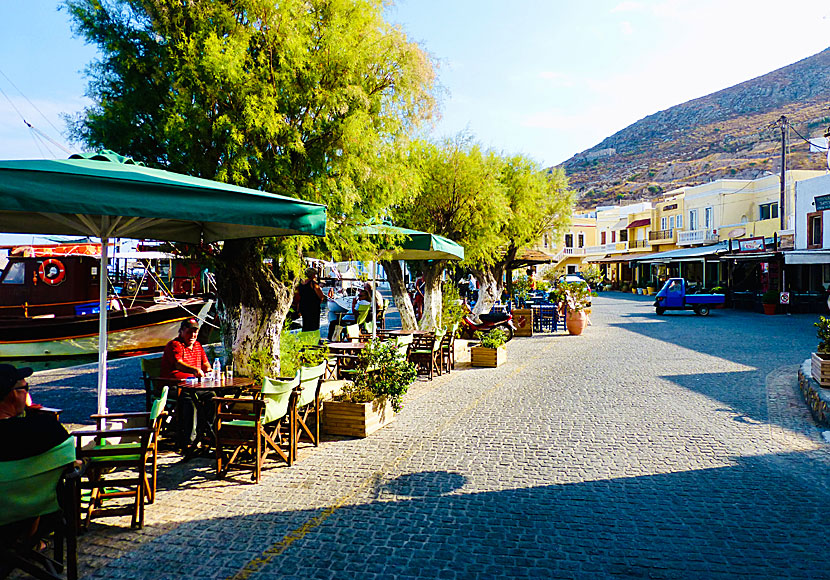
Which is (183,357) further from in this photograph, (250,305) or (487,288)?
(487,288)

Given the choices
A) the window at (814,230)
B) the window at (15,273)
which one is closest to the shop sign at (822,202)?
the window at (814,230)

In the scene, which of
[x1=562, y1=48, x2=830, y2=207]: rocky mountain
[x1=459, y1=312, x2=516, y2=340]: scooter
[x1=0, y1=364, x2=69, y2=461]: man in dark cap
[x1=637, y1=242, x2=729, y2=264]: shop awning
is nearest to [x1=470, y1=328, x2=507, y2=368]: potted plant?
[x1=459, y1=312, x2=516, y2=340]: scooter

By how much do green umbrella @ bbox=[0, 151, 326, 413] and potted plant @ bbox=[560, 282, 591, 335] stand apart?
1419 centimetres

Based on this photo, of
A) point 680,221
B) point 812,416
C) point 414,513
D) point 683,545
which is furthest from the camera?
point 680,221

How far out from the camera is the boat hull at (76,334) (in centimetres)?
1250

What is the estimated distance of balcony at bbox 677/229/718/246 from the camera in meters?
45.0

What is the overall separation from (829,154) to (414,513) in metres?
12.3

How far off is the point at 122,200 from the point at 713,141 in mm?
144419

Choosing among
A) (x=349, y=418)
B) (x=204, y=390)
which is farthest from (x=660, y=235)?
(x=204, y=390)

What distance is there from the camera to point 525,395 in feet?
30.5

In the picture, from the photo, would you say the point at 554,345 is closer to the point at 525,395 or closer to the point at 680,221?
the point at 525,395

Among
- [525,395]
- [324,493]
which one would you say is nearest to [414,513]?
[324,493]

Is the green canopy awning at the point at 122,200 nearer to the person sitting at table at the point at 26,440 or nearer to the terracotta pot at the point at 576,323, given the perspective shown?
the person sitting at table at the point at 26,440

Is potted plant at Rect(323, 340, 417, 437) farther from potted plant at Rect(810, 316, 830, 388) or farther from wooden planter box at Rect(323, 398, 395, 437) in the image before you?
potted plant at Rect(810, 316, 830, 388)
